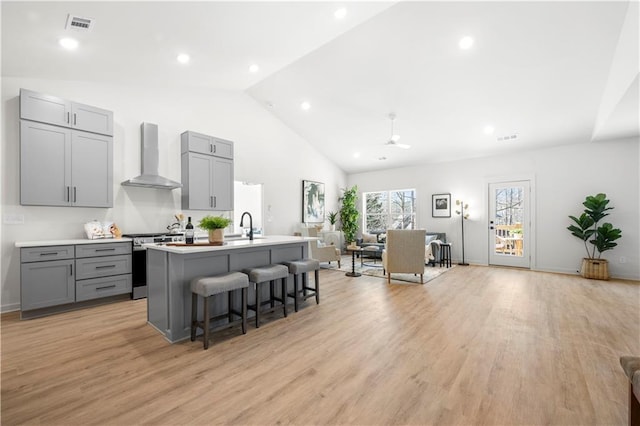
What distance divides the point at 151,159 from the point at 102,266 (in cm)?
177

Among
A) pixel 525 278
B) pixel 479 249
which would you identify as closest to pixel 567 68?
pixel 525 278

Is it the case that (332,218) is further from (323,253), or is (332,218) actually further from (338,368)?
(338,368)

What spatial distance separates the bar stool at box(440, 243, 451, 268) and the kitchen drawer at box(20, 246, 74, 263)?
693 centimetres

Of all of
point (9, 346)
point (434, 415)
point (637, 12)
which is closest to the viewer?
point (434, 415)

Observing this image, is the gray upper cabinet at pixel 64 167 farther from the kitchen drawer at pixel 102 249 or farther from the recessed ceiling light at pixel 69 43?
the recessed ceiling light at pixel 69 43

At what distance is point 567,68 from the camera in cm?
404

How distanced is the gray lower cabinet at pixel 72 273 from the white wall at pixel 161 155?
2.02 ft

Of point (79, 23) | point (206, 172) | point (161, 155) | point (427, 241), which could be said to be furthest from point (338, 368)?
point (427, 241)

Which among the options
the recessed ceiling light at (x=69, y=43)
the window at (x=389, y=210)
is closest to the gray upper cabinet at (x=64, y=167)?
the recessed ceiling light at (x=69, y=43)

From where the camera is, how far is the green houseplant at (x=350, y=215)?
8516 millimetres

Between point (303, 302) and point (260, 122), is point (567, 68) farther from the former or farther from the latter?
point (260, 122)

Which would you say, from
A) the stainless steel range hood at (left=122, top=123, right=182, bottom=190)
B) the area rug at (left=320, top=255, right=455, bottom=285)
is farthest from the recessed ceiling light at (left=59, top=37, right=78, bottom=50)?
the area rug at (left=320, top=255, right=455, bottom=285)

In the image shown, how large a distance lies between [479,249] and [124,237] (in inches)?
294

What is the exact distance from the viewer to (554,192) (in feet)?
20.2
